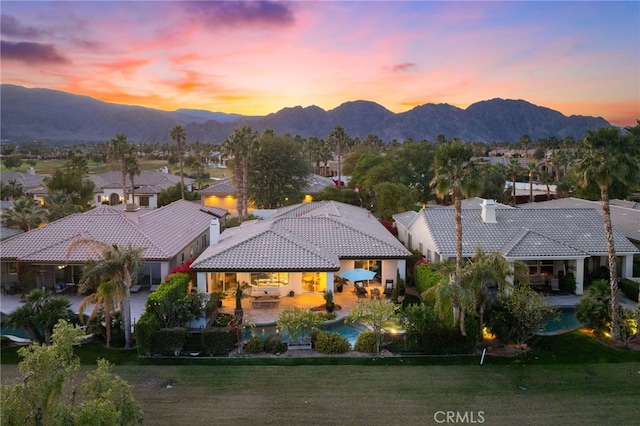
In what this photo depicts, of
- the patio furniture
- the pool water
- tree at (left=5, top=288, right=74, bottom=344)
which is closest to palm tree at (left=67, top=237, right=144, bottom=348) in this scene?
tree at (left=5, top=288, right=74, bottom=344)

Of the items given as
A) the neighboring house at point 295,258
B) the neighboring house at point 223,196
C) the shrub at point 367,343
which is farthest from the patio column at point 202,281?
the neighboring house at point 223,196

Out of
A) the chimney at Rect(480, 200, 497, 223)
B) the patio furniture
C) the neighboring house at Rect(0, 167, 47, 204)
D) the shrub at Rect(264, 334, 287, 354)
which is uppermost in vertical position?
the neighboring house at Rect(0, 167, 47, 204)

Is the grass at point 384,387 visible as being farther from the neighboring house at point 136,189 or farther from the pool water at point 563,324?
the neighboring house at point 136,189

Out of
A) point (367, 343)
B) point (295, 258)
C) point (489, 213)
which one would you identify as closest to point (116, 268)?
point (295, 258)

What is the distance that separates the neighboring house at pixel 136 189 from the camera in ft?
205

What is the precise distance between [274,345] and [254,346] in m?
0.78

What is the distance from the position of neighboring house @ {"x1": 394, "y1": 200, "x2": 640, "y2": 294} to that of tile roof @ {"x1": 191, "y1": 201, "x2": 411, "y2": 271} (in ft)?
9.64

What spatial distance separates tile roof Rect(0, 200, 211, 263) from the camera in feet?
86.8

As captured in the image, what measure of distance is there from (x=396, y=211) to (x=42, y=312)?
34.2 meters

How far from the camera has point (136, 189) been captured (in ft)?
209

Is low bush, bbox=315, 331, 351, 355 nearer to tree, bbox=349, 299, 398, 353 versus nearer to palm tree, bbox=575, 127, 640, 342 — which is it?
tree, bbox=349, 299, 398, 353

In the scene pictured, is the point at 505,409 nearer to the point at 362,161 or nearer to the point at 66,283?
the point at 66,283

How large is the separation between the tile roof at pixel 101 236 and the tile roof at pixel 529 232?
54.3 feet

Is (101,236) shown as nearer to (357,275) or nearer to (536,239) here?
(357,275)
